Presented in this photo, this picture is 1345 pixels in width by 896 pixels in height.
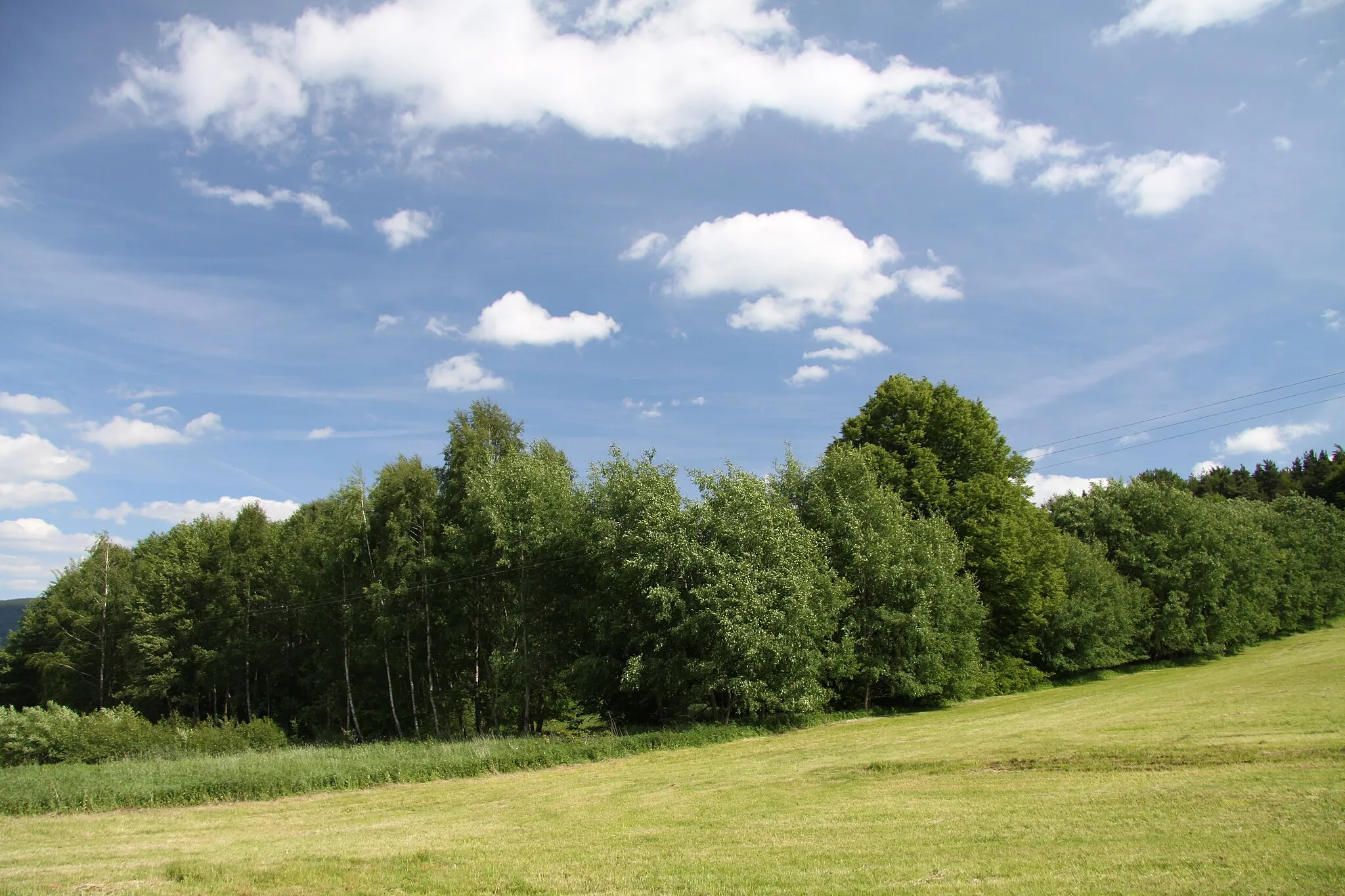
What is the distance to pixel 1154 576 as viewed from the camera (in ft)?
163

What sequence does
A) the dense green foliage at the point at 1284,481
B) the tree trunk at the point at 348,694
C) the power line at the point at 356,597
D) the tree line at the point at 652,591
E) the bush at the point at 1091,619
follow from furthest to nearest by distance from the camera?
the dense green foliage at the point at 1284,481 < the bush at the point at 1091,619 < the tree trunk at the point at 348,694 < the power line at the point at 356,597 < the tree line at the point at 652,591

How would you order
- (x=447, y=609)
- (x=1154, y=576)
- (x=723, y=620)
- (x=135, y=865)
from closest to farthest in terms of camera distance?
(x=135, y=865) < (x=723, y=620) < (x=447, y=609) < (x=1154, y=576)

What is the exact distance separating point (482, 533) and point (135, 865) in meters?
23.8

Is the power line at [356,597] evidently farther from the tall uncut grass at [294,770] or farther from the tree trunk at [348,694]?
the tall uncut grass at [294,770]

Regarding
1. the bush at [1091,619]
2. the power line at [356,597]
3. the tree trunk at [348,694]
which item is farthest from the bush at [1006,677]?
the tree trunk at [348,694]

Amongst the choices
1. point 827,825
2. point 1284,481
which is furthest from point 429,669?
point 1284,481

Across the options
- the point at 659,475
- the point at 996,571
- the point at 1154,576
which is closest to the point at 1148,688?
the point at 996,571

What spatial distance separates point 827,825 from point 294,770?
16.0 meters

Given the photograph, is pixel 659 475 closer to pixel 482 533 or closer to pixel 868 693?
pixel 482 533

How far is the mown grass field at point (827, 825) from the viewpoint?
8.24 metres

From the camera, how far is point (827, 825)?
11.3 meters

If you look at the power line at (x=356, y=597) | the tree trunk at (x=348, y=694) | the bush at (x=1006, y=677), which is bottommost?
the bush at (x=1006, y=677)

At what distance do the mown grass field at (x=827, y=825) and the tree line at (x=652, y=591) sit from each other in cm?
822

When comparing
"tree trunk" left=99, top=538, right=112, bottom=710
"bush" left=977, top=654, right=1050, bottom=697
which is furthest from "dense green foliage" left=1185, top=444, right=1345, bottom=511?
"tree trunk" left=99, top=538, right=112, bottom=710
